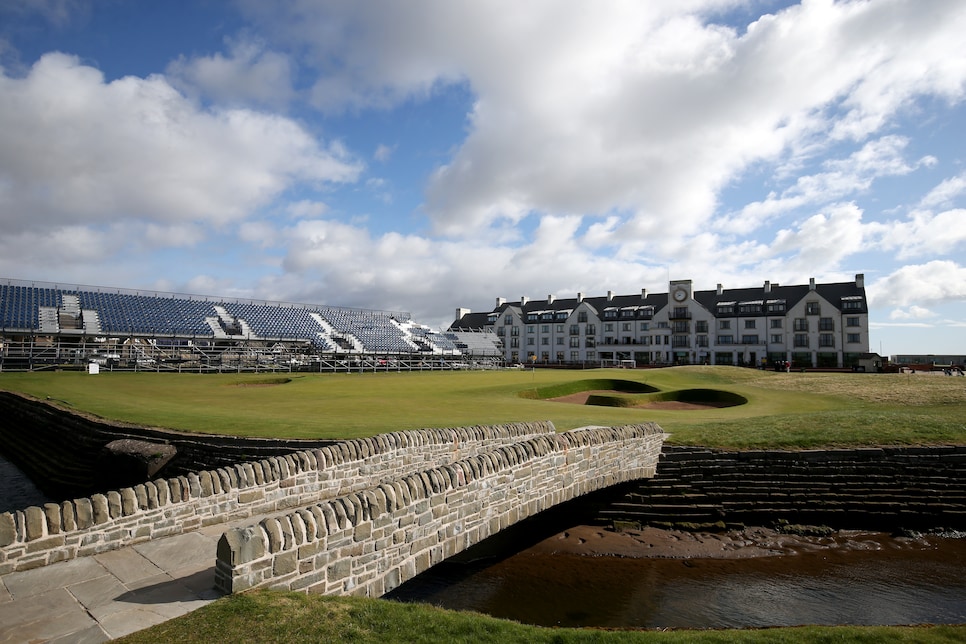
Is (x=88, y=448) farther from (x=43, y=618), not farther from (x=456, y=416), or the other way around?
(x=43, y=618)

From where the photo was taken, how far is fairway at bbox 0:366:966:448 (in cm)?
1783

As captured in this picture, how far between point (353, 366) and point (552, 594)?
151 ft

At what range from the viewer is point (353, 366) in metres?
55.3

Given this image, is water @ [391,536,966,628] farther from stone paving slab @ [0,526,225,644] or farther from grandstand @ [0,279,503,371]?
grandstand @ [0,279,503,371]

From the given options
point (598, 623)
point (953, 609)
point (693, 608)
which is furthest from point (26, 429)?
point (953, 609)

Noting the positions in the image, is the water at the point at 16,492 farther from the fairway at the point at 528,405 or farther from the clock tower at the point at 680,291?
the clock tower at the point at 680,291

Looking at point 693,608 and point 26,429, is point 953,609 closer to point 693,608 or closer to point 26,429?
point 693,608

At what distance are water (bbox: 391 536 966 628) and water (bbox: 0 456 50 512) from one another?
548 inches

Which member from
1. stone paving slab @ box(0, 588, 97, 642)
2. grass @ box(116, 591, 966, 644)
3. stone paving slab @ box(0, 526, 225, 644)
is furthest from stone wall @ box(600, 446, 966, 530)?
stone paving slab @ box(0, 588, 97, 642)

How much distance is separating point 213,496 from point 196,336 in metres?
49.6

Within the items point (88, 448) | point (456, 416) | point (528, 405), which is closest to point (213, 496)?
point (88, 448)

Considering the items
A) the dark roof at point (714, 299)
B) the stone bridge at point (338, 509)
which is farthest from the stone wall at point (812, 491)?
the dark roof at point (714, 299)

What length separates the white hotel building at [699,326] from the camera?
226 feet

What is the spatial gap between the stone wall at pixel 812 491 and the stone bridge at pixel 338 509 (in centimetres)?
317
